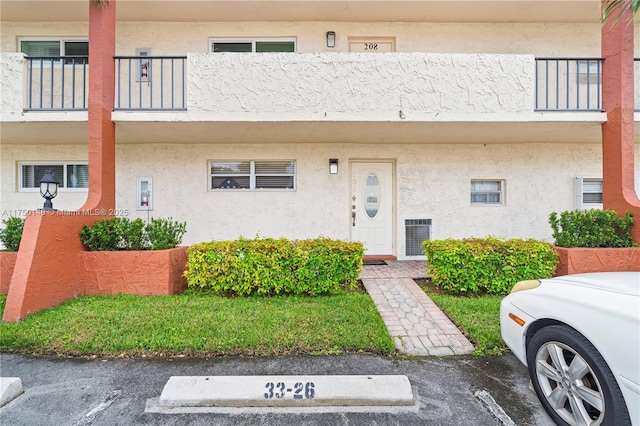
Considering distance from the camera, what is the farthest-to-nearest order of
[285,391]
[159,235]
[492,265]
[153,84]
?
[153,84] < [159,235] < [492,265] < [285,391]

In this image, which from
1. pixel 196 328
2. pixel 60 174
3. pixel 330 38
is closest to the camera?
pixel 196 328

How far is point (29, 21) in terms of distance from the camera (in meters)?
7.01

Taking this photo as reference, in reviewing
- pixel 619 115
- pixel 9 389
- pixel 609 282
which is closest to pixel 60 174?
pixel 9 389

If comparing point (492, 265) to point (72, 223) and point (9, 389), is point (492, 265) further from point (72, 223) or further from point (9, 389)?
point (72, 223)

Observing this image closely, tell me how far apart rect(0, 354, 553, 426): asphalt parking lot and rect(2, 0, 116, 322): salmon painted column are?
43.7 inches

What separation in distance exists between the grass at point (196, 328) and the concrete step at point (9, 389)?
548mm

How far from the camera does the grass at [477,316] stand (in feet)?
10.2

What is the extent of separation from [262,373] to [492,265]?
158 inches

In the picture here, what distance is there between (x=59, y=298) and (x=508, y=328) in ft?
19.5

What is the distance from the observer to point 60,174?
7.20 metres

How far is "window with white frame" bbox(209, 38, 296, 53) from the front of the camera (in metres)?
7.14

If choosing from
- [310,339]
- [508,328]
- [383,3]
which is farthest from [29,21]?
[508,328]

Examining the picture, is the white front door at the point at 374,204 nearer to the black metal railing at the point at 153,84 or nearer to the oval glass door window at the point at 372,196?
the oval glass door window at the point at 372,196

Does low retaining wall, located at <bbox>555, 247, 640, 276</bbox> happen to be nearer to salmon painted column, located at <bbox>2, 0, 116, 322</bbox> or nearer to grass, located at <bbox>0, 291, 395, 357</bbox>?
grass, located at <bbox>0, 291, 395, 357</bbox>
